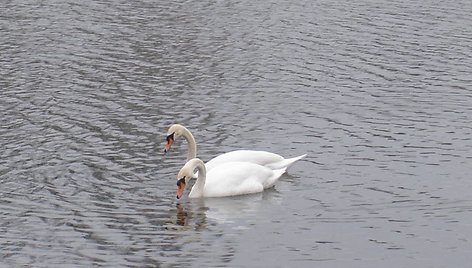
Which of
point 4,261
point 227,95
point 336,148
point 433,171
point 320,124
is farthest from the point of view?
point 227,95

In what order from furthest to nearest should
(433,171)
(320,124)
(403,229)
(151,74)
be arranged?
1. (151,74)
2. (320,124)
3. (433,171)
4. (403,229)

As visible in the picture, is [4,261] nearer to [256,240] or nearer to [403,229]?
[256,240]

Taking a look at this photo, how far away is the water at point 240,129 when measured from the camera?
18188 mm

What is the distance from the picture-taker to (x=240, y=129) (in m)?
24.9

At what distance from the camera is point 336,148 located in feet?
75.8

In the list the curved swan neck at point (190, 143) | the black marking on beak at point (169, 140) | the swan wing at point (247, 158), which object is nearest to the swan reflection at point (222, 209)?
the swan wing at point (247, 158)

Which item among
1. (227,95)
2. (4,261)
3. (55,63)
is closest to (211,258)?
(4,261)

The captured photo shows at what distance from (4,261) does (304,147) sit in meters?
8.01

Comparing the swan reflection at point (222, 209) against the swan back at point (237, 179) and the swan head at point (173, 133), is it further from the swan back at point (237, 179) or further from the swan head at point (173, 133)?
the swan head at point (173, 133)

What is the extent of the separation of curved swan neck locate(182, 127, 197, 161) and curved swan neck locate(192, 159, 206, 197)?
4.97 feet

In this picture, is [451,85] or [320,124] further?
[451,85]

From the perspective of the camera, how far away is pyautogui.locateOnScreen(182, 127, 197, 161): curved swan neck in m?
22.2

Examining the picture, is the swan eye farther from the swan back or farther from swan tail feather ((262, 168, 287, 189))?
swan tail feather ((262, 168, 287, 189))

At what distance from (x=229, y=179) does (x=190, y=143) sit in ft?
5.48
